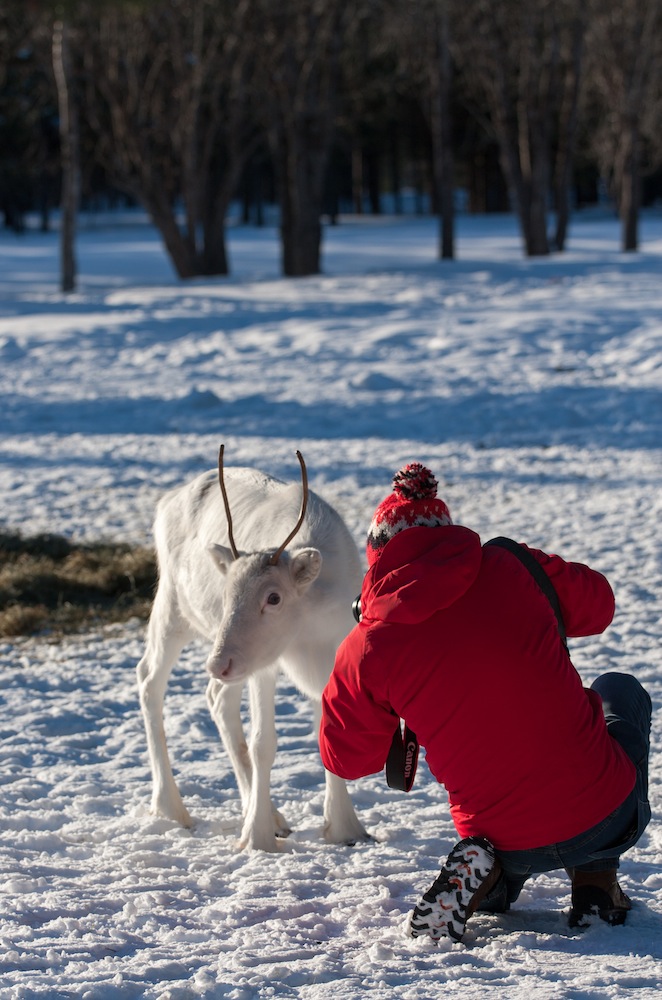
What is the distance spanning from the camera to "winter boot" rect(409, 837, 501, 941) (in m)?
3.29

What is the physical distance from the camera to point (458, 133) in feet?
Result: 169

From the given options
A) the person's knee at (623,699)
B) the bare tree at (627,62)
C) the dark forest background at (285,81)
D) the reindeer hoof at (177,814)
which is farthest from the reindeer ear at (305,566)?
the bare tree at (627,62)

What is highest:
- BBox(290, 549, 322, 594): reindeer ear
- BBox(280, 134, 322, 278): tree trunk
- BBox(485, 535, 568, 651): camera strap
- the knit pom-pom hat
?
BBox(280, 134, 322, 278): tree trunk

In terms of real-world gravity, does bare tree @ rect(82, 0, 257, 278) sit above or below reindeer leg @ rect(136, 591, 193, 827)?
above

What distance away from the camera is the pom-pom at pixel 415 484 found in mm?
3205

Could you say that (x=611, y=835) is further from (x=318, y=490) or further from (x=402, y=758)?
(x=318, y=490)

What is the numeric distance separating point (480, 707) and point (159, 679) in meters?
2.04

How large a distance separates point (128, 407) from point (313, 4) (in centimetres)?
1320

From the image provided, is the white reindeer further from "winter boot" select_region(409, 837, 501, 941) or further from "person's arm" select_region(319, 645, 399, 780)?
"winter boot" select_region(409, 837, 501, 941)

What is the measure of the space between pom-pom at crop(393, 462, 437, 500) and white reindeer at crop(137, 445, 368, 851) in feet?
2.23

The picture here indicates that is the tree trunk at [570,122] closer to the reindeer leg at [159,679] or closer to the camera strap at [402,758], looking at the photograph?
the reindeer leg at [159,679]

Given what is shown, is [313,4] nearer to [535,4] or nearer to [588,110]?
[535,4]

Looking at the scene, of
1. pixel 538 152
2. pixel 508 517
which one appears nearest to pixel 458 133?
pixel 538 152

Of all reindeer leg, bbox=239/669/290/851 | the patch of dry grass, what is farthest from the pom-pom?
the patch of dry grass
